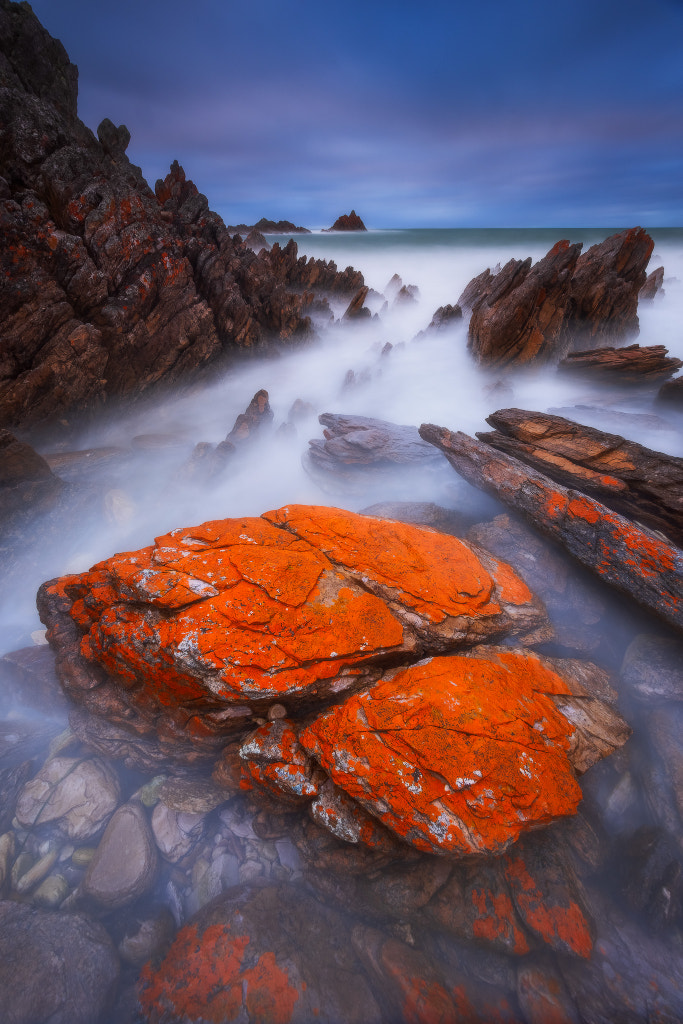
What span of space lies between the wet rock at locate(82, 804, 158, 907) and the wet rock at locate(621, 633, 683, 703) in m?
7.64

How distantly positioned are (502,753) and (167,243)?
2052cm

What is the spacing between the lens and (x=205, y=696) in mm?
4844

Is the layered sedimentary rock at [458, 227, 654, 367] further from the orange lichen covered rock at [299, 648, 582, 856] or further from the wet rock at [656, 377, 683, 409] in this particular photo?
the orange lichen covered rock at [299, 648, 582, 856]

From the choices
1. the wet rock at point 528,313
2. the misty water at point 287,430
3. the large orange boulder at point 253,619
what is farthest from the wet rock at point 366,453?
the wet rock at point 528,313

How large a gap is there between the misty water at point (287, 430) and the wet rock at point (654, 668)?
4185 millimetres

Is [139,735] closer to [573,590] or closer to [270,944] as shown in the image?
[270,944]

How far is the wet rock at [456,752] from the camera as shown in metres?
3.94

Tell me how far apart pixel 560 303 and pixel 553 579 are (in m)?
19.3

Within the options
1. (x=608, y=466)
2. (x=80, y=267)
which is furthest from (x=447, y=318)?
(x=608, y=466)

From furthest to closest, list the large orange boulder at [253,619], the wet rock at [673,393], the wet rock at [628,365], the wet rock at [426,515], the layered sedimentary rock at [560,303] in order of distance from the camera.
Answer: the layered sedimentary rock at [560,303], the wet rock at [628,365], the wet rock at [673,393], the wet rock at [426,515], the large orange boulder at [253,619]

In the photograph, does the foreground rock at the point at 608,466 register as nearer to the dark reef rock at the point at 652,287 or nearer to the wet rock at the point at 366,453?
the wet rock at the point at 366,453

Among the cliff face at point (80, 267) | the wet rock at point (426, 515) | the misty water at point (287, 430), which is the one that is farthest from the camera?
the cliff face at point (80, 267)

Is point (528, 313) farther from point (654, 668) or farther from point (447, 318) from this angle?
point (654, 668)

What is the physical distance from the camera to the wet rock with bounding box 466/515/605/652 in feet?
20.9
